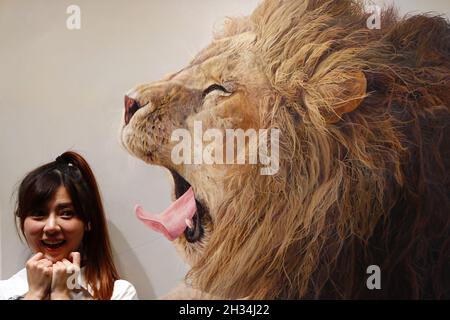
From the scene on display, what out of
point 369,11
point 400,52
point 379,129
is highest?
point 369,11

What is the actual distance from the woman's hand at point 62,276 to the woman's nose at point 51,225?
0.29ft

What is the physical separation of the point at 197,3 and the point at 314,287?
897mm

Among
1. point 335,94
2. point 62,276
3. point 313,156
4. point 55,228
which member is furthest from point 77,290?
point 335,94

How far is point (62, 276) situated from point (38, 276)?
6 centimetres

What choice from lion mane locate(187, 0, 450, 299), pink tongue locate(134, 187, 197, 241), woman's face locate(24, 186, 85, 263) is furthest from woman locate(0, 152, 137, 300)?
lion mane locate(187, 0, 450, 299)

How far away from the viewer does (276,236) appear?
4.97ft

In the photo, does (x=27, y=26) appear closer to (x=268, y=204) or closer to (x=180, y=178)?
(x=180, y=178)

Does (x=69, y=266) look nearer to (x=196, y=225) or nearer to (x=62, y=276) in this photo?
(x=62, y=276)

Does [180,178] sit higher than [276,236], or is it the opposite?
[180,178]

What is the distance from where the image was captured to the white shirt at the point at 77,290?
1.47 meters

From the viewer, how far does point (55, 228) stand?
144 centimetres

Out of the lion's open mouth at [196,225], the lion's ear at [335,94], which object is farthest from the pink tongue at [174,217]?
the lion's ear at [335,94]
